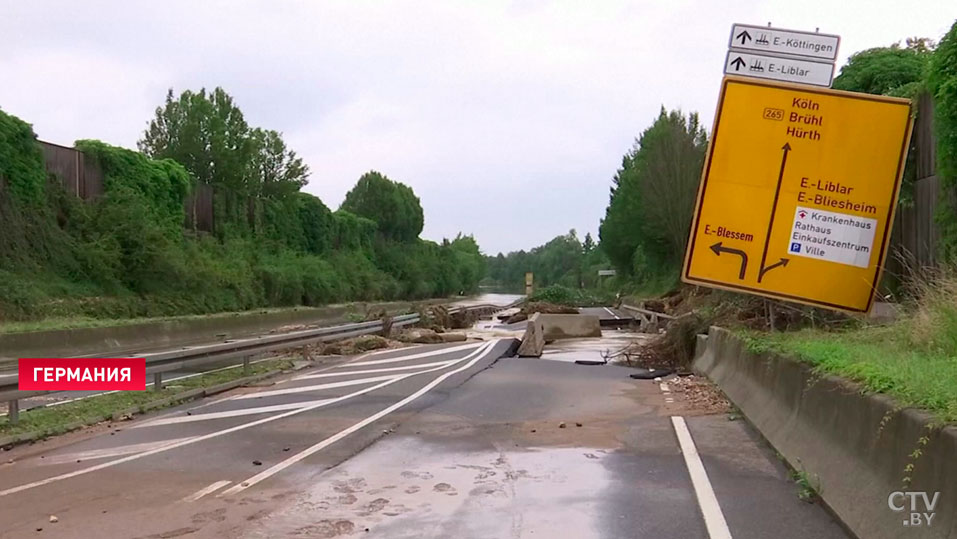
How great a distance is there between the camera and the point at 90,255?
34.6 m

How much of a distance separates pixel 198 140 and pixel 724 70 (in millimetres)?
51180

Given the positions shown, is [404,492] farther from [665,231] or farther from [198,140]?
[198,140]

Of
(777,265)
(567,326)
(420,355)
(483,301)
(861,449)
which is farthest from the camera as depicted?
(483,301)

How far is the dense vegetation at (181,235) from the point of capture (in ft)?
107

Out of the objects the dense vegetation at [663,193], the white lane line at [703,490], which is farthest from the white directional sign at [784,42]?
the dense vegetation at [663,193]

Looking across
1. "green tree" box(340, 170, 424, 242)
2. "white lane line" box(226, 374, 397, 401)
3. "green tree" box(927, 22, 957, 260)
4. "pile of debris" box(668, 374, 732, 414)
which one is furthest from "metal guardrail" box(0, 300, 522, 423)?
"green tree" box(340, 170, 424, 242)

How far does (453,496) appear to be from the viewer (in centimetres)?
655

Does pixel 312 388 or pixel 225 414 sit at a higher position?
pixel 225 414

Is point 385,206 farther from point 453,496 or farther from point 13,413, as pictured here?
point 453,496

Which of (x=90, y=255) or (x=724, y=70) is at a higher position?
(x=724, y=70)

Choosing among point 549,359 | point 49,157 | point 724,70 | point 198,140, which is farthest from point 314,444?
point 198,140

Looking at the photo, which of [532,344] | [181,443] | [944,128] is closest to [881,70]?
[944,128]

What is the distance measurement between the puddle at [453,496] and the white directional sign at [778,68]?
5576 millimetres
